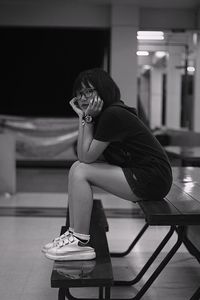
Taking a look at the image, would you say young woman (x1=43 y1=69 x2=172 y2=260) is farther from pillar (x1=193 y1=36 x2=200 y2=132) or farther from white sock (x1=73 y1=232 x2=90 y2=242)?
pillar (x1=193 y1=36 x2=200 y2=132)

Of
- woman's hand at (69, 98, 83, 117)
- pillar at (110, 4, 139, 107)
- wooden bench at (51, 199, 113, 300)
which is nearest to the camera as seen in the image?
wooden bench at (51, 199, 113, 300)

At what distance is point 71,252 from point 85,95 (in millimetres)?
699

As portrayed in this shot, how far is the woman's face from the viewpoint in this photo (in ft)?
7.00

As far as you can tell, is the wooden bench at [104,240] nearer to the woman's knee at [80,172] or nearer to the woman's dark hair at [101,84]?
the woman's knee at [80,172]

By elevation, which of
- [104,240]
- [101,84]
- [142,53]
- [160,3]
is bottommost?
[104,240]

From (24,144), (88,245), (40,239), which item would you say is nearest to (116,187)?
(88,245)

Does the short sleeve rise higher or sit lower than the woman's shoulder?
lower

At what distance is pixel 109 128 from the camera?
6.70 ft

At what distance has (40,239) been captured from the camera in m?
3.60

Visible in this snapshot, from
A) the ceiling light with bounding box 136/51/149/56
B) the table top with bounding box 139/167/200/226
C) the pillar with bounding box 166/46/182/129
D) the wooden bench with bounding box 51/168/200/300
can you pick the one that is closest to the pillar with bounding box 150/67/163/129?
the pillar with bounding box 166/46/182/129

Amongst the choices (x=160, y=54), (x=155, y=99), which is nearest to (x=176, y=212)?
(x=160, y=54)

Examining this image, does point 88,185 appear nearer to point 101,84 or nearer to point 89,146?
point 89,146

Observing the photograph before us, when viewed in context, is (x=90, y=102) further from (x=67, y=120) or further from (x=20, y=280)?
(x=67, y=120)

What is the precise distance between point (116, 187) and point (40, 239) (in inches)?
65.4
